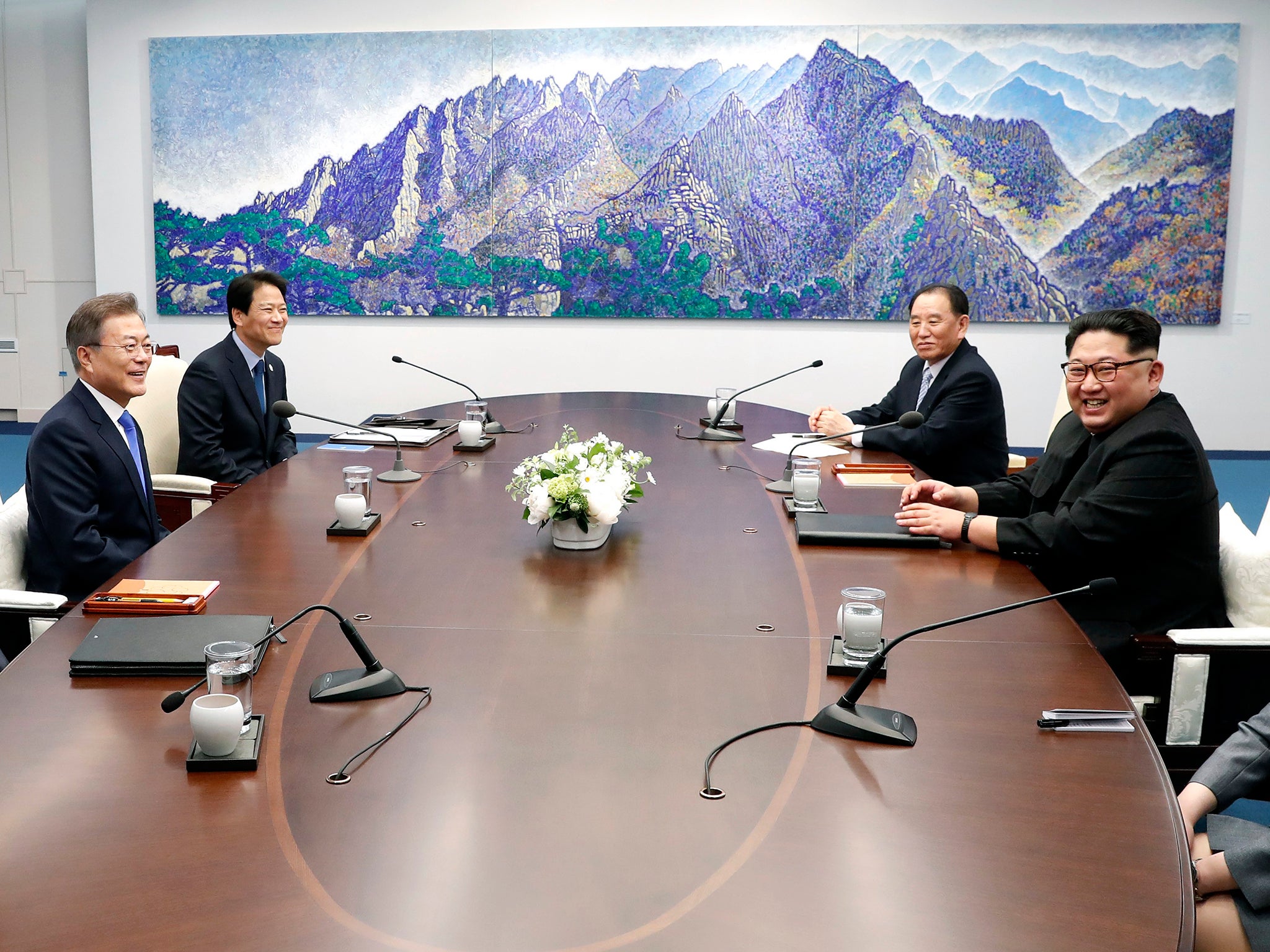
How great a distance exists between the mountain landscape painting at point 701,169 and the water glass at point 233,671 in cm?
597

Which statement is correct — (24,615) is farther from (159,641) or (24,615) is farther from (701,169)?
(701,169)

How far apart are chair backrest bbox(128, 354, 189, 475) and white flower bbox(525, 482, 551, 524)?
2.21 meters

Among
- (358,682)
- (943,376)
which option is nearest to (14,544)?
(358,682)

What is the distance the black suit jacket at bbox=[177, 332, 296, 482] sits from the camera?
4137 mm

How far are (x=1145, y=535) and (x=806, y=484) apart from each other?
88cm

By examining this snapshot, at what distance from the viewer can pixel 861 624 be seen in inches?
77.9

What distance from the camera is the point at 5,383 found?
805 centimetres

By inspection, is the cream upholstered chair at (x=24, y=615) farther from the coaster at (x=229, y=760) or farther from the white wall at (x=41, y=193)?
the white wall at (x=41, y=193)

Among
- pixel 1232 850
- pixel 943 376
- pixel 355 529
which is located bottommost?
pixel 1232 850

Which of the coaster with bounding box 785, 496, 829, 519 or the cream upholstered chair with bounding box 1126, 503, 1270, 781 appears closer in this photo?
the cream upholstered chair with bounding box 1126, 503, 1270, 781

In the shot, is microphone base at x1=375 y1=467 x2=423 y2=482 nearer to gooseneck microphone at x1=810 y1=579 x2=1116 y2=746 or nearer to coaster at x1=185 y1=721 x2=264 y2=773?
coaster at x1=185 y1=721 x2=264 y2=773

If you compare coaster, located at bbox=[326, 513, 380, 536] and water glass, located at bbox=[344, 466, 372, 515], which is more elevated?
water glass, located at bbox=[344, 466, 372, 515]

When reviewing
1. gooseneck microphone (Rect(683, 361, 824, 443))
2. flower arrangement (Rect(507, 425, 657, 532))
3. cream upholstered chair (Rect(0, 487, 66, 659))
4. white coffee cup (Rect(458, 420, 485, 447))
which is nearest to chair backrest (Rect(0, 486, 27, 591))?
cream upholstered chair (Rect(0, 487, 66, 659))

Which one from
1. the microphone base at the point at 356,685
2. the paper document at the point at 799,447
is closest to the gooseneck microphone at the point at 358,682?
the microphone base at the point at 356,685
